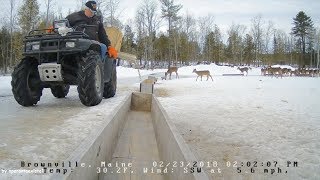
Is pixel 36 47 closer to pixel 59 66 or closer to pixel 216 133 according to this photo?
pixel 59 66

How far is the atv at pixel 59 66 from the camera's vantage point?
23.6 ft

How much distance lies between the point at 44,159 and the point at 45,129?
167cm

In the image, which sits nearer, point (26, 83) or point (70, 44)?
point (70, 44)

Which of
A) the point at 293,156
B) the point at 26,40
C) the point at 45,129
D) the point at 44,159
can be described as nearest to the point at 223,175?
the point at 293,156

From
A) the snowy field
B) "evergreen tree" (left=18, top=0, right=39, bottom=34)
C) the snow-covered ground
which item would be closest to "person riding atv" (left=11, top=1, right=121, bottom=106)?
the snow-covered ground

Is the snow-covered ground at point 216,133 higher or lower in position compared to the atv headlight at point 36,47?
lower

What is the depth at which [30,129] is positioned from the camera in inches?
209

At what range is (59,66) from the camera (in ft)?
23.0

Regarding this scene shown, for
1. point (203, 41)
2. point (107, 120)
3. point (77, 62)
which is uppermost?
point (203, 41)

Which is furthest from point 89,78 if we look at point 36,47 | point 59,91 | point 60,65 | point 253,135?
point 253,135

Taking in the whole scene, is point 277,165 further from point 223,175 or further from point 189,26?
point 189,26

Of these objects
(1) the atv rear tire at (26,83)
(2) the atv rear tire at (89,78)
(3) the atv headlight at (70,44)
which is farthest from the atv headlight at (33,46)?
(2) the atv rear tire at (89,78)

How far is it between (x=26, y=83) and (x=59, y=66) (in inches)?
41.8

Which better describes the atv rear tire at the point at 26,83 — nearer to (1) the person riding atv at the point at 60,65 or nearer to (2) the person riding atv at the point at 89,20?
(1) the person riding atv at the point at 60,65
